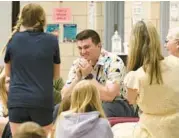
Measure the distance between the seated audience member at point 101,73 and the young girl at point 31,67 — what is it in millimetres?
496

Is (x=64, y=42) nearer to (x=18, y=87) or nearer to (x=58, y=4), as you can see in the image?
(x=58, y=4)

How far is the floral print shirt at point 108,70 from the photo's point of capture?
422 centimetres

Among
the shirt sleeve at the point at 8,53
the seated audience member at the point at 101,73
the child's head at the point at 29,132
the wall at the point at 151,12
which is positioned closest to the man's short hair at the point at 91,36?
the seated audience member at the point at 101,73

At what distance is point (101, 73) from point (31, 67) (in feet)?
2.62

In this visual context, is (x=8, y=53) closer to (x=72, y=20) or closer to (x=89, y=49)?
(x=89, y=49)

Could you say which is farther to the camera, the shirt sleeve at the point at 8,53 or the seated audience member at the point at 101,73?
the seated audience member at the point at 101,73

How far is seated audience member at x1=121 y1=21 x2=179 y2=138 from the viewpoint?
3.29m

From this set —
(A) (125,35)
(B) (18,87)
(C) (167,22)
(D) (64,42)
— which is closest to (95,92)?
(B) (18,87)

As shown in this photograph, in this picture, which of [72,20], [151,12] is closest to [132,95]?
[151,12]

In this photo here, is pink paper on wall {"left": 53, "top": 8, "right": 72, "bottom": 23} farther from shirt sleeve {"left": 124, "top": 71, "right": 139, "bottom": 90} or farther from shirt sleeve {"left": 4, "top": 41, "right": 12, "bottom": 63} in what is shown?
shirt sleeve {"left": 124, "top": 71, "right": 139, "bottom": 90}

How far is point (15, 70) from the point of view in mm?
3699

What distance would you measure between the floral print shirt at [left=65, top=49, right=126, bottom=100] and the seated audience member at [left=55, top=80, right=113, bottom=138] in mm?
703

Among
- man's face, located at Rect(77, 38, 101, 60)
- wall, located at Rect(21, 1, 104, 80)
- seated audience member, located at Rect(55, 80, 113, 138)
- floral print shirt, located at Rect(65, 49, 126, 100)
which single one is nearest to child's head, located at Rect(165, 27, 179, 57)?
seated audience member, located at Rect(55, 80, 113, 138)

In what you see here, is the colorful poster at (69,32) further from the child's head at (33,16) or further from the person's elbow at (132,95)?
the person's elbow at (132,95)
